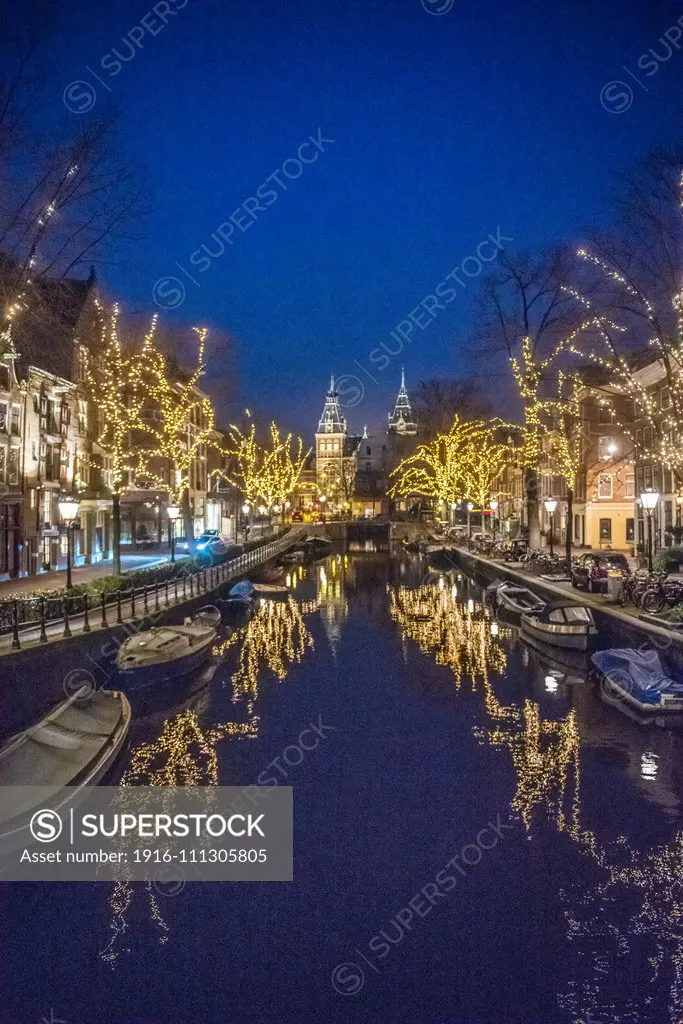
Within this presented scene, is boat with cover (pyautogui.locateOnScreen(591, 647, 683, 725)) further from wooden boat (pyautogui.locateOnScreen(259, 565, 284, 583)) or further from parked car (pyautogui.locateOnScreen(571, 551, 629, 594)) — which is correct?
wooden boat (pyautogui.locateOnScreen(259, 565, 284, 583))

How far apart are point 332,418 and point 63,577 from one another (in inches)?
6277

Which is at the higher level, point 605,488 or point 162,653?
point 605,488

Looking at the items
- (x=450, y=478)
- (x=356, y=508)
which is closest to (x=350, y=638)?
(x=450, y=478)

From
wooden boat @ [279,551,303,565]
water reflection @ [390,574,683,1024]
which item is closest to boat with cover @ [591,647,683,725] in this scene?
water reflection @ [390,574,683,1024]

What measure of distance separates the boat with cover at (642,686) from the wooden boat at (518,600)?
1025 cm

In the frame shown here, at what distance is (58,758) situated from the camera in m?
13.8

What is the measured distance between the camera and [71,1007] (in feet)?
29.3

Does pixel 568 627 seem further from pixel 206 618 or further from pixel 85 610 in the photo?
pixel 85 610

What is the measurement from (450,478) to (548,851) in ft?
227

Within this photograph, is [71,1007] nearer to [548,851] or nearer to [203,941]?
[203,941]

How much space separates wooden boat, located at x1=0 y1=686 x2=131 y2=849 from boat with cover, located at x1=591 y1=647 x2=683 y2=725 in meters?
11.7

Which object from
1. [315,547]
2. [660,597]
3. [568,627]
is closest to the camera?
[660,597]

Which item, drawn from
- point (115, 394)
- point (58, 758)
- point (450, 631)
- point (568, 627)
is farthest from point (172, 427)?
point (58, 758)

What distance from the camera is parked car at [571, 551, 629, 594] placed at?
3375cm
